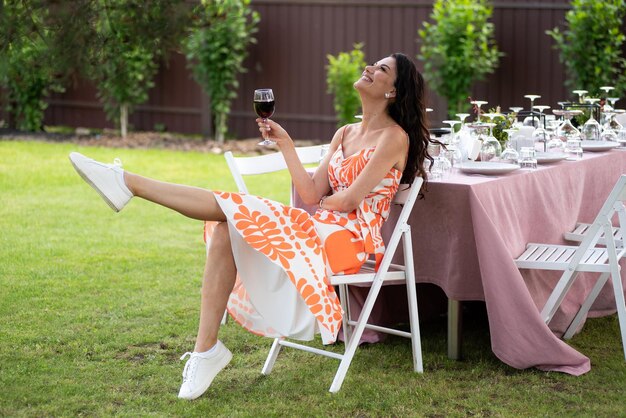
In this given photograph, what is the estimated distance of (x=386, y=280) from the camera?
4.23m

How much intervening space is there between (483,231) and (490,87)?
740cm

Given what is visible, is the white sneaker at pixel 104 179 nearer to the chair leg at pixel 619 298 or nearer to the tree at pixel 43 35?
the tree at pixel 43 35

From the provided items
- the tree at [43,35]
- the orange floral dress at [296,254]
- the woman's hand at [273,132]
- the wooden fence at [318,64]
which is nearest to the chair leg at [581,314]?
the orange floral dress at [296,254]

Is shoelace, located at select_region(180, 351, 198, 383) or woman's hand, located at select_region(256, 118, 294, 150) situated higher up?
woman's hand, located at select_region(256, 118, 294, 150)

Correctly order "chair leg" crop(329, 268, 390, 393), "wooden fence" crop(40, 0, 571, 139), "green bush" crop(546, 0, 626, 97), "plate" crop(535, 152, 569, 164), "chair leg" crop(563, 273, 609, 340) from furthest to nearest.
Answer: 1. "wooden fence" crop(40, 0, 571, 139)
2. "green bush" crop(546, 0, 626, 97)
3. "plate" crop(535, 152, 569, 164)
4. "chair leg" crop(563, 273, 609, 340)
5. "chair leg" crop(329, 268, 390, 393)

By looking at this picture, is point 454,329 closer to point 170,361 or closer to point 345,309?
point 345,309

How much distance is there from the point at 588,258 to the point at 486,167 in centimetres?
63

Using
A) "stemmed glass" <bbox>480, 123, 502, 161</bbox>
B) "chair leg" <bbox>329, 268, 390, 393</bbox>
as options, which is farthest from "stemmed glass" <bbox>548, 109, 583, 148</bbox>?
"chair leg" <bbox>329, 268, 390, 393</bbox>

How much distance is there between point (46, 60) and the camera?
182 inches

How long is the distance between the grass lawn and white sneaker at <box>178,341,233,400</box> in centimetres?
5

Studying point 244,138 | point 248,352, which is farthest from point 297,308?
point 244,138

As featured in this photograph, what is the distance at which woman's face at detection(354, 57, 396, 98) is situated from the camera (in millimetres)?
Result: 4203

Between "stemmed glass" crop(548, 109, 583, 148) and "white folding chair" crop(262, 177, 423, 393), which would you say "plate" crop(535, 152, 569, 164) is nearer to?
"stemmed glass" crop(548, 109, 583, 148)

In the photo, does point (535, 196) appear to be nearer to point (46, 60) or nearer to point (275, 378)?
point (275, 378)
